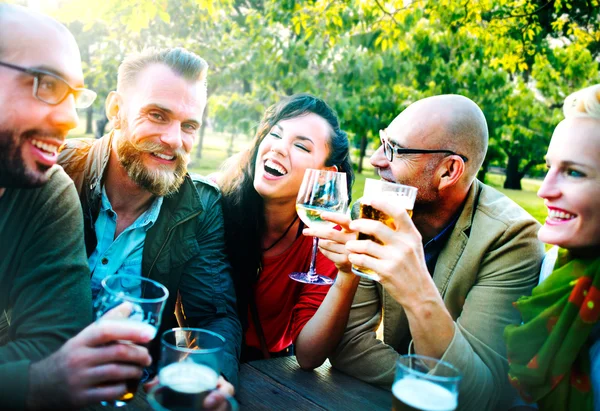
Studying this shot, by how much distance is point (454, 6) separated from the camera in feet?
25.0

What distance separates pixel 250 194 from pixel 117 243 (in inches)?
41.4

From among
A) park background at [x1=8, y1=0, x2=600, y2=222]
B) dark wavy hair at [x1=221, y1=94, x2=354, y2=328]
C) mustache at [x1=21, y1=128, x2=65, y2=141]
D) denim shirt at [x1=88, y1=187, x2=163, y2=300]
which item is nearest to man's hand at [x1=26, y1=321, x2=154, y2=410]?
mustache at [x1=21, y1=128, x2=65, y2=141]

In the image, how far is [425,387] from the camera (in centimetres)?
127

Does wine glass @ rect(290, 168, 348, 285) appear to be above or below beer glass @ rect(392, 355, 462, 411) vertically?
above

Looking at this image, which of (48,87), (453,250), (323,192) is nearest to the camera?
(48,87)

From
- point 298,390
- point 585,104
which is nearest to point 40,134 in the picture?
point 298,390

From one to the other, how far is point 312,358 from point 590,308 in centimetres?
114

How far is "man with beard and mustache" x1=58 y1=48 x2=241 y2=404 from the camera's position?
2.68m

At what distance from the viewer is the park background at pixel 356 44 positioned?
7.69 m

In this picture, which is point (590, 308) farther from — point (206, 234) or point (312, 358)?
point (206, 234)

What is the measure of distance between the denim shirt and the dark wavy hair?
0.59 m

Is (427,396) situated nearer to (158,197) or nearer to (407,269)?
(407,269)

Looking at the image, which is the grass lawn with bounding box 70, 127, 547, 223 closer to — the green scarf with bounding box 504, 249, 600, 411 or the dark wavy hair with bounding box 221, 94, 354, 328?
the dark wavy hair with bounding box 221, 94, 354, 328

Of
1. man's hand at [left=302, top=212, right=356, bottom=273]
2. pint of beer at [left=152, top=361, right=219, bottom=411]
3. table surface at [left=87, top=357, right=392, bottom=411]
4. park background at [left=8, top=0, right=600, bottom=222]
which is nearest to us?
pint of beer at [left=152, top=361, right=219, bottom=411]
